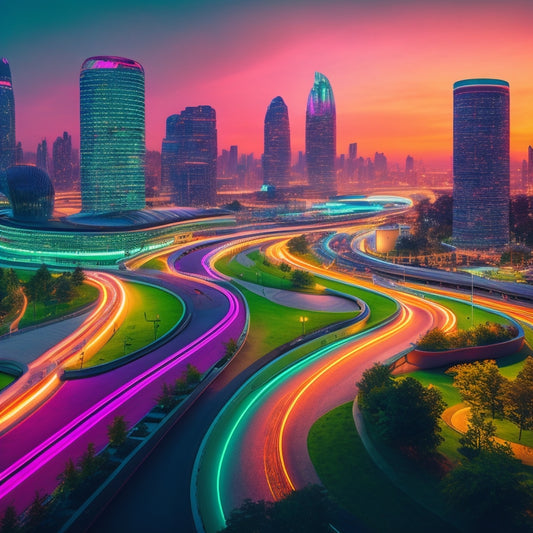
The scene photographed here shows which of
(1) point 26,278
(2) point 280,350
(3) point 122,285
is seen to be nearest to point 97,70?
(1) point 26,278

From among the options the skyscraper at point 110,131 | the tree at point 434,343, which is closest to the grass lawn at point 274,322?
the tree at point 434,343

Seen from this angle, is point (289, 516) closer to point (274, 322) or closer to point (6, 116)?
point (274, 322)

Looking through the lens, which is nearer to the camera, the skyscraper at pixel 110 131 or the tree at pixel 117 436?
the tree at pixel 117 436

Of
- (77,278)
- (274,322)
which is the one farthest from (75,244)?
(274,322)

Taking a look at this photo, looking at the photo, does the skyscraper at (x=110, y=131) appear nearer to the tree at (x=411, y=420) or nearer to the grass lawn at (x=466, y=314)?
the grass lawn at (x=466, y=314)

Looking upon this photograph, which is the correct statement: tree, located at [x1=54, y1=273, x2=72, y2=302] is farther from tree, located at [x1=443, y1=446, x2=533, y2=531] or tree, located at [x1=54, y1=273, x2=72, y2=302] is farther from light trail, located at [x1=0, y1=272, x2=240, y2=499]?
tree, located at [x1=443, y1=446, x2=533, y2=531]

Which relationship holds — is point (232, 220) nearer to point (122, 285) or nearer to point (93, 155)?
point (93, 155)
